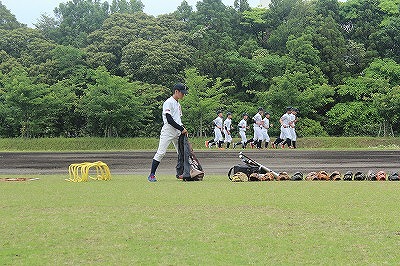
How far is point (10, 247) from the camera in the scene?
17.8 feet

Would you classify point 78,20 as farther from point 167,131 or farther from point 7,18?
point 167,131

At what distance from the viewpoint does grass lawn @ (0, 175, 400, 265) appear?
5016mm

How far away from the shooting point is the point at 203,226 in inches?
253

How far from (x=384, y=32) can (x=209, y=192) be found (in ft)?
152

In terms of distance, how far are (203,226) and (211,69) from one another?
45712 millimetres

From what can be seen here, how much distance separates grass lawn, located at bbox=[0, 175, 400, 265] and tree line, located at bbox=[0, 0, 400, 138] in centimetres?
3073

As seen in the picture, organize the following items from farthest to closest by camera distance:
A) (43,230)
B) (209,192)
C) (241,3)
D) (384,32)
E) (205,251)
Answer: (241,3)
(384,32)
(209,192)
(43,230)
(205,251)

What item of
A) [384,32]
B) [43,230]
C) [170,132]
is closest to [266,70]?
[384,32]

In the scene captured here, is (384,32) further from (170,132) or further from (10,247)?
(10,247)

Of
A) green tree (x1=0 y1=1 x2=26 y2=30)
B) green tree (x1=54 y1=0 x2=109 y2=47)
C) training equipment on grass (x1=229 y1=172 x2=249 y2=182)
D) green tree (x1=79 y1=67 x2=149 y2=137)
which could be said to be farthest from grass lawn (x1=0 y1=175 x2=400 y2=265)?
green tree (x1=0 y1=1 x2=26 y2=30)

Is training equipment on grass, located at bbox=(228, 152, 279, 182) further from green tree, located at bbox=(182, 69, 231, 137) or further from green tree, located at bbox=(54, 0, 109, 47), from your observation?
green tree, located at bbox=(54, 0, 109, 47)

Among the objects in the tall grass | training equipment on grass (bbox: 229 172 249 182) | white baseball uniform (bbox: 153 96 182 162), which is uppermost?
white baseball uniform (bbox: 153 96 182 162)

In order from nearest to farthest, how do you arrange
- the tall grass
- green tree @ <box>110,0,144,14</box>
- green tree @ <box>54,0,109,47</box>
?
the tall grass, green tree @ <box>54,0,109,47</box>, green tree @ <box>110,0,144,14</box>

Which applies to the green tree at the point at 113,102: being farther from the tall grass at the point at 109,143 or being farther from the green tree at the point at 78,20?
the green tree at the point at 78,20
